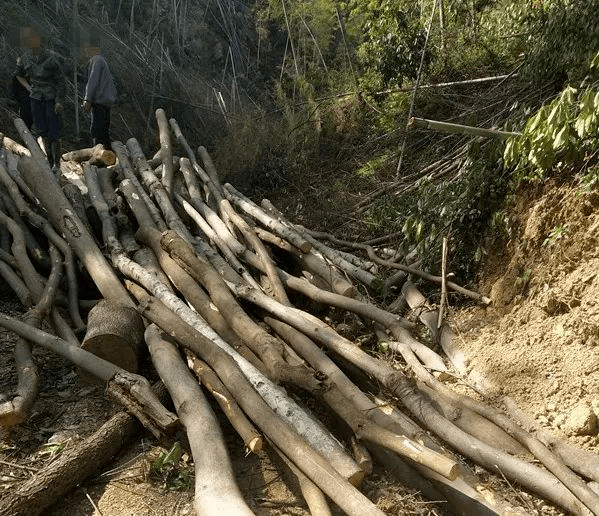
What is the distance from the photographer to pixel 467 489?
9.38 ft

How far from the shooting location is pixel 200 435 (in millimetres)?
3158

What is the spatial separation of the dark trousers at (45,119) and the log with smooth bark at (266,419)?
4.25 meters

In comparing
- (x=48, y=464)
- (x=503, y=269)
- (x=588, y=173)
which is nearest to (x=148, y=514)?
(x=48, y=464)

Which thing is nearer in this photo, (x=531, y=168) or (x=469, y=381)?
(x=469, y=381)

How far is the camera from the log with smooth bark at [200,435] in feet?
8.93

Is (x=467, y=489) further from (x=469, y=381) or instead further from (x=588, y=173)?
(x=588, y=173)

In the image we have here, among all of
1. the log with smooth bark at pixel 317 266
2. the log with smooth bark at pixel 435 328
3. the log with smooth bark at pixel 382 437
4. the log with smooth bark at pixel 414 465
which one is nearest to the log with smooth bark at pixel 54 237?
the log with smooth bark at pixel 317 266

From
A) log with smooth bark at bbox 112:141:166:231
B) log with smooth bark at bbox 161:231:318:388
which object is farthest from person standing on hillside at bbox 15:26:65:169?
log with smooth bark at bbox 161:231:318:388

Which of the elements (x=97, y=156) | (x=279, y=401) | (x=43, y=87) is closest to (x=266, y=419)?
(x=279, y=401)

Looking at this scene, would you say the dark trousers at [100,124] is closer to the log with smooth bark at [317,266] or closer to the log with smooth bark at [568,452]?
the log with smooth bark at [317,266]

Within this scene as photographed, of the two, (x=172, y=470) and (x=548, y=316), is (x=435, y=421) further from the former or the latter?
(x=172, y=470)

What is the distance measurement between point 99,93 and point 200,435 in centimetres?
556

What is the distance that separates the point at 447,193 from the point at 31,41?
576cm

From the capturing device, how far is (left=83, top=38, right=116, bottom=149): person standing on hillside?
735cm
